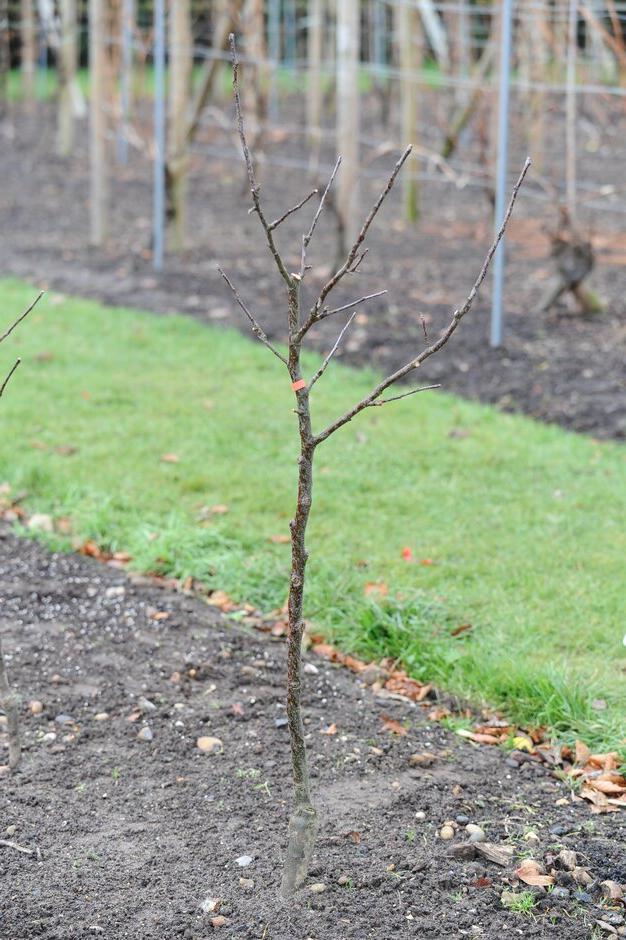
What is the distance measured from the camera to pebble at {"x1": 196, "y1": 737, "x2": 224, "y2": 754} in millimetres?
3339

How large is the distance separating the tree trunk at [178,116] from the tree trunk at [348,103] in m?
1.40

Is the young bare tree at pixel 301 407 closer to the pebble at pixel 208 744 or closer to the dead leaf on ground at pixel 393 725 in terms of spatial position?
the pebble at pixel 208 744

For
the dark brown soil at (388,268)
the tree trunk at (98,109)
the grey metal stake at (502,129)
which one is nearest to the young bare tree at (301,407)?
the dark brown soil at (388,268)

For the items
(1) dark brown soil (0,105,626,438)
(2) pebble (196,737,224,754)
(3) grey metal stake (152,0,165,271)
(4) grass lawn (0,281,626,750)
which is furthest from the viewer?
(3) grey metal stake (152,0,165,271)

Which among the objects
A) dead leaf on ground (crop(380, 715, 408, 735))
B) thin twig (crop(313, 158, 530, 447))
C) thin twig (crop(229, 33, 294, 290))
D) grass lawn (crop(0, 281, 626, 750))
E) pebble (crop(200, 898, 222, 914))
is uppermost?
thin twig (crop(229, 33, 294, 290))

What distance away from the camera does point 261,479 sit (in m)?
5.33

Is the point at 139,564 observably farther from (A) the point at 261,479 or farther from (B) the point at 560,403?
(B) the point at 560,403

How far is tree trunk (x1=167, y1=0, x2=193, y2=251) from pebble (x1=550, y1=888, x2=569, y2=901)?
24.9 ft

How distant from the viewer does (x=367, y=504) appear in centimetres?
510

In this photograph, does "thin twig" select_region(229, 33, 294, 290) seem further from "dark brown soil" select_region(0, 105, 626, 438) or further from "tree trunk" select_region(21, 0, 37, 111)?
"tree trunk" select_region(21, 0, 37, 111)

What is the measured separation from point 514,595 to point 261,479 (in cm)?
145

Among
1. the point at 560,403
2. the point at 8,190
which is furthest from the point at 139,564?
the point at 8,190

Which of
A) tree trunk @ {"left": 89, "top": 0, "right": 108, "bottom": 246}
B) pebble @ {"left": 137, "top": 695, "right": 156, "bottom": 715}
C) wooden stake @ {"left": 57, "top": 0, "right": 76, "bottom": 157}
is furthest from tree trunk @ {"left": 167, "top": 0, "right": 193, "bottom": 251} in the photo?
pebble @ {"left": 137, "top": 695, "right": 156, "bottom": 715}

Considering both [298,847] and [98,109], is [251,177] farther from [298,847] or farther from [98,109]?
[98,109]
